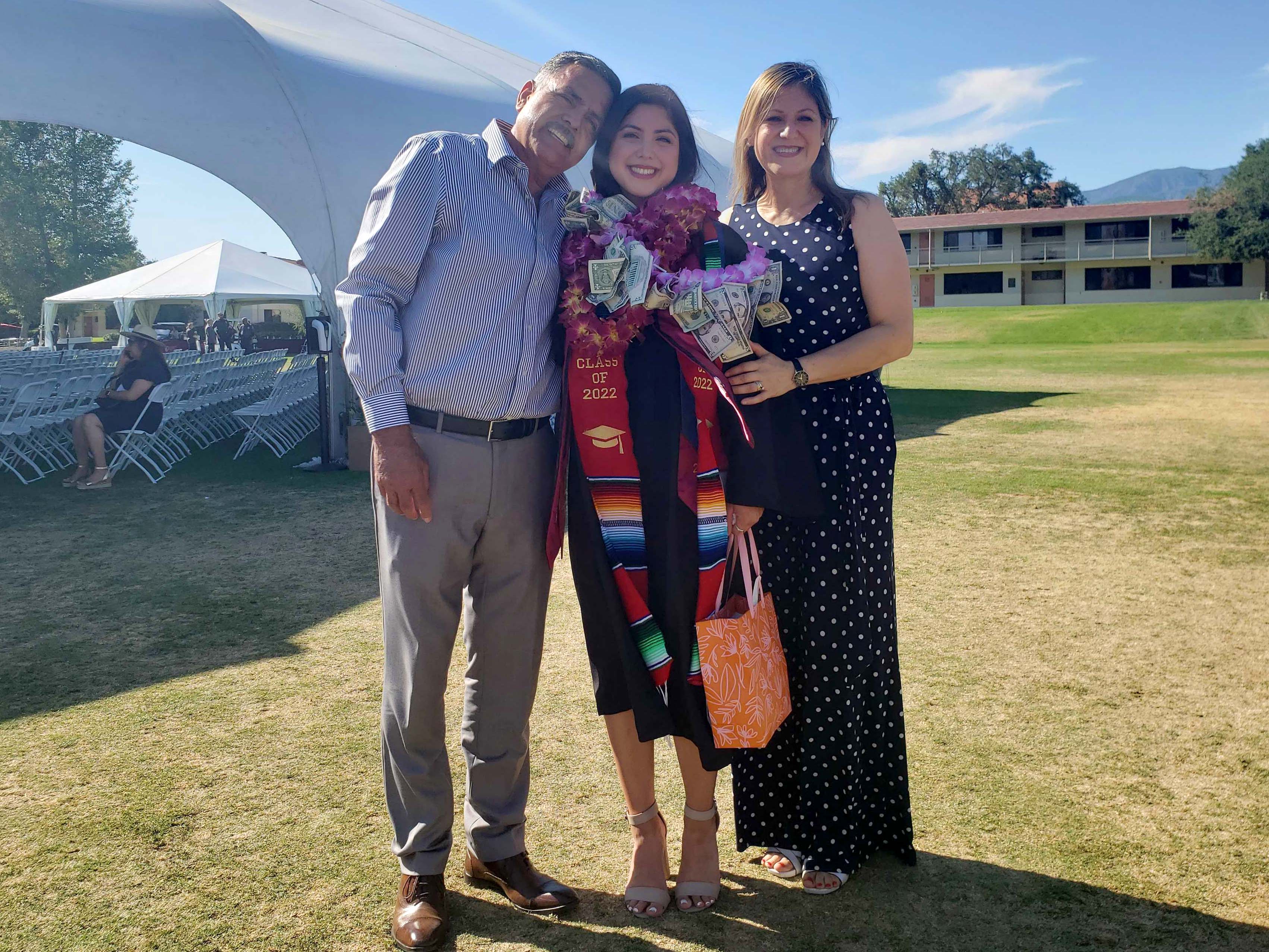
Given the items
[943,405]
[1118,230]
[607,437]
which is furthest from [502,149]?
[1118,230]

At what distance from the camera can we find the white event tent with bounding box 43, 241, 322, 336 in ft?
74.7

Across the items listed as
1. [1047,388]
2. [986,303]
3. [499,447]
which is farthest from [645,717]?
[986,303]

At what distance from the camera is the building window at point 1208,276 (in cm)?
4984

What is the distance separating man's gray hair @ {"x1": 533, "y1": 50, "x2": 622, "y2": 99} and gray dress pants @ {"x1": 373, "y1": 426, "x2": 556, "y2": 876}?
86 cm

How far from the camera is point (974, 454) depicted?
10039 millimetres

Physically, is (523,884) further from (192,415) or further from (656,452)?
(192,415)

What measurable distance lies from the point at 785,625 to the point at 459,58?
14.1 metres

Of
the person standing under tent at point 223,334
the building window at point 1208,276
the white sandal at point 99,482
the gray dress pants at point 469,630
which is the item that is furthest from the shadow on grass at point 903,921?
the building window at point 1208,276

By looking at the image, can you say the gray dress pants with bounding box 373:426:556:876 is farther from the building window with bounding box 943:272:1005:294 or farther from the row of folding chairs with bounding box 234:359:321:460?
the building window with bounding box 943:272:1005:294

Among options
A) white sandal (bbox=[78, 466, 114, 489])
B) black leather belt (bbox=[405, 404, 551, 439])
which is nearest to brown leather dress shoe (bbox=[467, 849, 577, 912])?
black leather belt (bbox=[405, 404, 551, 439])

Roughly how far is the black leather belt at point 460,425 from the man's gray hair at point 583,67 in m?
0.85

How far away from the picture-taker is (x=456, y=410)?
2404 millimetres

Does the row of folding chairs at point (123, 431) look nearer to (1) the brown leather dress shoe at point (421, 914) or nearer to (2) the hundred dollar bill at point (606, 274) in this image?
(1) the brown leather dress shoe at point (421, 914)

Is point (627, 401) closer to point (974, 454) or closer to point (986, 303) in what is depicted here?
point (974, 454)
